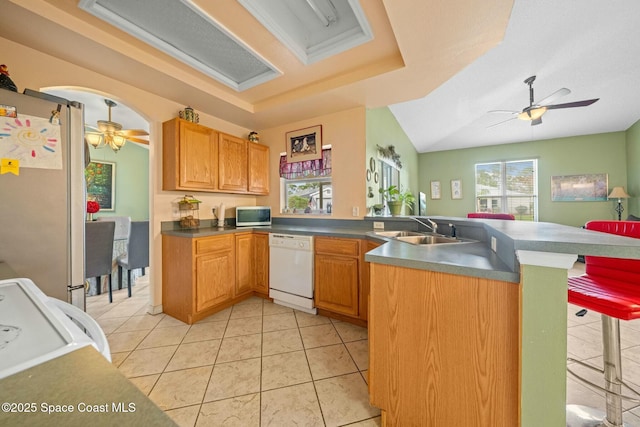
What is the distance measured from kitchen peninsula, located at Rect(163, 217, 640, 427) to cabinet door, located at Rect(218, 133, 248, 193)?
7.44 ft

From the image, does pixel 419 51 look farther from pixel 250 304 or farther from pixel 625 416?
pixel 250 304

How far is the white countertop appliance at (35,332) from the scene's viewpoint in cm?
43

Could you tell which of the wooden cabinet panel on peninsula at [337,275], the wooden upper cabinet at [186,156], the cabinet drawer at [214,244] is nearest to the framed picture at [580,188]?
the wooden cabinet panel on peninsula at [337,275]

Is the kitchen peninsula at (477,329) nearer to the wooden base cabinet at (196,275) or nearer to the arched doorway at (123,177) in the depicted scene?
the wooden base cabinet at (196,275)

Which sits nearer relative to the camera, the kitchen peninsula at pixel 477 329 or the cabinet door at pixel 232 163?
the kitchen peninsula at pixel 477 329

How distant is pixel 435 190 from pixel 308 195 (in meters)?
4.63

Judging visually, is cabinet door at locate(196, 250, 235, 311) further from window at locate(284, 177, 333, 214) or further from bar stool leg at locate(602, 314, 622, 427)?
bar stool leg at locate(602, 314, 622, 427)

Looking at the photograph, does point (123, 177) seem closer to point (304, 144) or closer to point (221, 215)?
point (221, 215)

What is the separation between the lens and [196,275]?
2.27 m

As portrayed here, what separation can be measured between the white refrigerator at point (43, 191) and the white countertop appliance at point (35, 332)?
62 centimetres

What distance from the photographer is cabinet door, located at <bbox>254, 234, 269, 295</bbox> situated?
Result: 2.79m

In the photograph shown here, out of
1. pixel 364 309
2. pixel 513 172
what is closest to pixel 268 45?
pixel 364 309

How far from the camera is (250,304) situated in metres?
2.74

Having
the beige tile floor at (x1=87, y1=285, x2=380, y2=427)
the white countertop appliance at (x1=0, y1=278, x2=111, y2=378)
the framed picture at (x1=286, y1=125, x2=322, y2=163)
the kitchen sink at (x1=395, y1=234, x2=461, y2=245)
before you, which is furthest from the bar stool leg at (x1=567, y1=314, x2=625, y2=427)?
the framed picture at (x1=286, y1=125, x2=322, y2=163)
